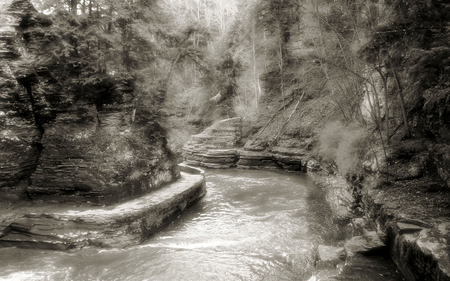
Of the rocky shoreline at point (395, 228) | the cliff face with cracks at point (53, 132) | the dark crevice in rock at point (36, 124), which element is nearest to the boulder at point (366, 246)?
the rocky shoreline at point (395, 228)

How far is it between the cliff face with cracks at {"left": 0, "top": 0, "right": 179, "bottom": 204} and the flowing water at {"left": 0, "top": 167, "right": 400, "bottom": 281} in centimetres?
165

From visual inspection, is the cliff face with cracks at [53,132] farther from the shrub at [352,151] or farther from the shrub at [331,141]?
the shrub at [331,141]

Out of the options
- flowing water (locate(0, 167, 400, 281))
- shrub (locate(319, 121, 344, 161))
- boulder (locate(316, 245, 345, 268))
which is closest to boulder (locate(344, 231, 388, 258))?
boulder (locate(316, 245, 345, 268))

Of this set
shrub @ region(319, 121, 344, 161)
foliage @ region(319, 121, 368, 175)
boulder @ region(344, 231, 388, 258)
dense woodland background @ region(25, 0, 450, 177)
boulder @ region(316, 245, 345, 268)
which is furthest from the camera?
shrub @ region(319, 121, 344, 161)

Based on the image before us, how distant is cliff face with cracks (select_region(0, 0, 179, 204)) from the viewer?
6.77 m

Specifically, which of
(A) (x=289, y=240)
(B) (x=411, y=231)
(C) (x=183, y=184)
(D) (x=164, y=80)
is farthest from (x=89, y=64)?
(B) (x=411, y=231)

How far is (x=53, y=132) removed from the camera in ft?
23.6

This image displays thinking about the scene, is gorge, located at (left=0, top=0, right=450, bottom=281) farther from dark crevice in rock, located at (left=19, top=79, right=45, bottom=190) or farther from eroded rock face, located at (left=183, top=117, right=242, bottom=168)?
eroded rock face, located at (left=183, top=117, right=242, bottom=168)

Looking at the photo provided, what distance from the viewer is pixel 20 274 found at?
4.94 metres

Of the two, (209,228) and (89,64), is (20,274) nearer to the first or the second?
(209,228)

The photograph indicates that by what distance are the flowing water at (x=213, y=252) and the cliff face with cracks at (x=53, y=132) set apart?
1.65m

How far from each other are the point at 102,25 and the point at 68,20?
0.85m

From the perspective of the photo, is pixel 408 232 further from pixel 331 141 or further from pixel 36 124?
pixel 36 124

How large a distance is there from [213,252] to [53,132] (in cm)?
541
